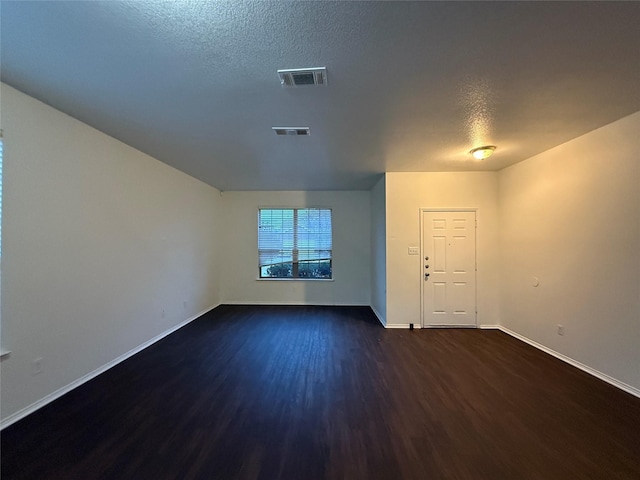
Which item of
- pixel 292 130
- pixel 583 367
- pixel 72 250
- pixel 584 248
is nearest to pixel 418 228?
pixel 584 248

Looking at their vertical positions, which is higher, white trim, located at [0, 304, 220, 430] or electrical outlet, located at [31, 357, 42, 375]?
electrical outlet, located at [31, 357, 42, 375]

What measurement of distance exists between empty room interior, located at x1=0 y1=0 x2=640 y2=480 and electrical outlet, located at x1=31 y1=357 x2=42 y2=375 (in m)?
0.04

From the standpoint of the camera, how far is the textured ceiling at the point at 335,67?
4.46 ft

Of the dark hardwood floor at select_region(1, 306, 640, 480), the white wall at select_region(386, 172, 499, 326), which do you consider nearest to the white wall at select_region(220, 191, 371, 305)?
the white wall at select_region(386, 172, 499, 326)

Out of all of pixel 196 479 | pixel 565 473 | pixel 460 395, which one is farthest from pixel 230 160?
pixel 565 473

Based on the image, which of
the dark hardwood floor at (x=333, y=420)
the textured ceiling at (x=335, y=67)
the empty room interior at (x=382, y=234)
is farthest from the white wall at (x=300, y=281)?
the textured ceiling at (x=335, y=67)

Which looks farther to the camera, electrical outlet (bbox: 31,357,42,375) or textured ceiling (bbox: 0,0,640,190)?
electrical outlet (bbox: 31,357,42,375)

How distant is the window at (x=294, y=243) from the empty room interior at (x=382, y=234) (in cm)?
159

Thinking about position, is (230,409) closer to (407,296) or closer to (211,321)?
(211,321)

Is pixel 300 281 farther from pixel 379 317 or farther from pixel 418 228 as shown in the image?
pixel 418 228

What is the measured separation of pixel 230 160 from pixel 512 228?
→ 4.42m

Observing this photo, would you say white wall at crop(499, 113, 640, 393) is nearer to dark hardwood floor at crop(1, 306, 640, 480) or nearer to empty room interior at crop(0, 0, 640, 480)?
empty room interior at crop(0, 0, 640, 480)

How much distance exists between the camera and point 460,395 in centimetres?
247

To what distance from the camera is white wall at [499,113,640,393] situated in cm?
250
